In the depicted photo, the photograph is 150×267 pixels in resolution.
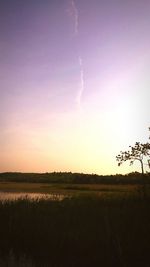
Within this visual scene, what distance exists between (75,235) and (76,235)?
0.05m

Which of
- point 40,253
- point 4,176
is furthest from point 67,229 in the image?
point 4,176

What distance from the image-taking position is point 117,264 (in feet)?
37.4

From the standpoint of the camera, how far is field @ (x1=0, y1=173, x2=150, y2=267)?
1191 cm

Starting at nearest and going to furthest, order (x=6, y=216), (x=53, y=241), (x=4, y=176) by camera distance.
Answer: (x=53, y=241), (x=6, y=216), (x=4, y=176)

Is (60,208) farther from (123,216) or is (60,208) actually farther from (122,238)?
(122,238)

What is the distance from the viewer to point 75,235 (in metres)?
13.7

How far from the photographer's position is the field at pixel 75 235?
1191cm

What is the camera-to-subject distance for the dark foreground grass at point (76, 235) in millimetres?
11914

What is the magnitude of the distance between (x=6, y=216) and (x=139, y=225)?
237 inches

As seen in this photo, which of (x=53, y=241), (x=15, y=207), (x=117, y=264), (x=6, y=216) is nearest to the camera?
(x=117, y=264)

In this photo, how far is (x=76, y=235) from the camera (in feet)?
44.8

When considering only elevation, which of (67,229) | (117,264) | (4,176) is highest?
(4,176)

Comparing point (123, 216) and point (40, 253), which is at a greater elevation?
point (123, 216)

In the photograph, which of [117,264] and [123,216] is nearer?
[117,264]
